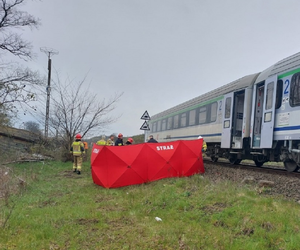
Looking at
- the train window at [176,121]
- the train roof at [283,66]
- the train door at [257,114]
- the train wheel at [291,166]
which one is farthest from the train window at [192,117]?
the train wheel at [291,166]

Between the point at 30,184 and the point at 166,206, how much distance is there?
4.65 meters

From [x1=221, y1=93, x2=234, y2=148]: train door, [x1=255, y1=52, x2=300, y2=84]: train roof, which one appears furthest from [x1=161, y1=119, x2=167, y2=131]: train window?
[x1=255, y1=52, x2=300, y2=84]: train roof

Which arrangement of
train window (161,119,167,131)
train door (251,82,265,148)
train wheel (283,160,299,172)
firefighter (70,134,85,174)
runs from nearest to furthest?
train wheel (283,160,299,172) → train door (251,82,265,148) → firefighter (70,134,85,174) → train window (161,119,167,131)

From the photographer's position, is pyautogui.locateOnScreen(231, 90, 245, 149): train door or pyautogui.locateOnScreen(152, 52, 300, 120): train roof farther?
pyautogui.locateOnScreen(231, 90, 245, 149): train door

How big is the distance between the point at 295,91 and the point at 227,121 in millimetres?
3814

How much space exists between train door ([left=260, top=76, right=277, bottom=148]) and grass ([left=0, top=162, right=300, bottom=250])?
3101 millimetres

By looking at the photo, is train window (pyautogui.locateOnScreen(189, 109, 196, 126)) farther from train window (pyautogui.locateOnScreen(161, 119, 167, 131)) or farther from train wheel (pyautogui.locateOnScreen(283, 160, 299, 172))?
train wheel (pyautogui.locateOnScreen(283, 160, 299, 172))

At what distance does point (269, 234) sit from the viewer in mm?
3305

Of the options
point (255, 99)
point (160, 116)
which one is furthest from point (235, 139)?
point (160, 116)

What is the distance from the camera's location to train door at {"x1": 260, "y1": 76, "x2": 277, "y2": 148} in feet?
26.0

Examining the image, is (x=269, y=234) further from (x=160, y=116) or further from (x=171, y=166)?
(x=160, y=116)

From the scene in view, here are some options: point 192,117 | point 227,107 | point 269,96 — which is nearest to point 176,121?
point 192,117

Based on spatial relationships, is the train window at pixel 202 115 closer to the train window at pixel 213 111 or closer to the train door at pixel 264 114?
the train window at pixel 213 111

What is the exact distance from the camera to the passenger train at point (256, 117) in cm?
735
